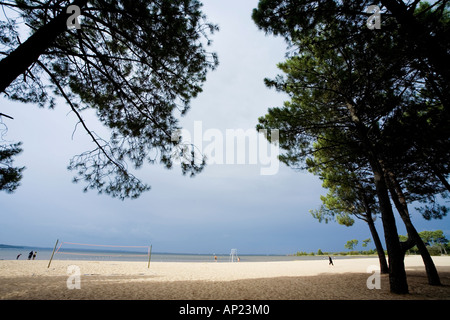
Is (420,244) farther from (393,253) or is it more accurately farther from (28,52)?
(28,52)

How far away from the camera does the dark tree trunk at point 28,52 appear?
2.80m

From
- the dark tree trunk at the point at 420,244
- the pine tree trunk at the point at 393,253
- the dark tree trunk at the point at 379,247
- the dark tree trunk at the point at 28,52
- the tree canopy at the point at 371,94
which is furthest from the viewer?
the dark tree trunk at the point at 379,247

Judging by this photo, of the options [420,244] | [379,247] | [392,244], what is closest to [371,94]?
[392,244]

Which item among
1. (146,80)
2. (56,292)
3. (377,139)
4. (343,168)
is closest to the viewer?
(146,80)

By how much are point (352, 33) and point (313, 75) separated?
3080 millimetres

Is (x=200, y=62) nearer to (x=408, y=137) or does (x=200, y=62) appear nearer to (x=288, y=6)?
(x=288, y=6)

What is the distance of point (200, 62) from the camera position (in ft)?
16.7

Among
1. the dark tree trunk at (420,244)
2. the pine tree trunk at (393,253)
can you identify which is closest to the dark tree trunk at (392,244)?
the pine tree trunk at (393,253)

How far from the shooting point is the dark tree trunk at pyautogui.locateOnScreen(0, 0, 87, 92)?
9.18 feet

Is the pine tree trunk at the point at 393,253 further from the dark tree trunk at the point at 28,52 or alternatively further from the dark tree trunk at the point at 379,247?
the dark tree trunk at the point at 28,52

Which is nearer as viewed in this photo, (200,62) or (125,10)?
(125,10)

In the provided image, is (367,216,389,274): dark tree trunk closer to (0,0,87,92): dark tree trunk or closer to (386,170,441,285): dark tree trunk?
(386,170,441,285): dark tree trunk

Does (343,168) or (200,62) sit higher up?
(200,62)

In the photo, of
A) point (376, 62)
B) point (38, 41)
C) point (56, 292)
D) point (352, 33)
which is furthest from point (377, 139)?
point (56, 292)
